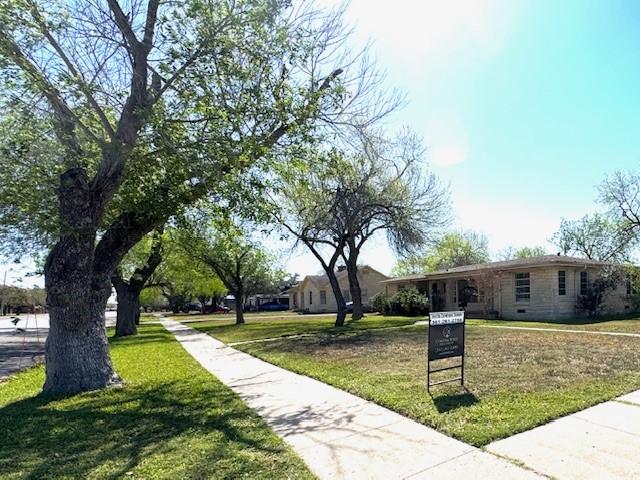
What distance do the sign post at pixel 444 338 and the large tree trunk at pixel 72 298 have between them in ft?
18.7

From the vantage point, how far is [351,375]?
28.0 feet

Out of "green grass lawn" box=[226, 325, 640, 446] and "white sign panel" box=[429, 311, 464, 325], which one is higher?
"white sign panel" box=[429, 311, 464, 325]

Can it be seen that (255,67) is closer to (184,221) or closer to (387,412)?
(184,221)

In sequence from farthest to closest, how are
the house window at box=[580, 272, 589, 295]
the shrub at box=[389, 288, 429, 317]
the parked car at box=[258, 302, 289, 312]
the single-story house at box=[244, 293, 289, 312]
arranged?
the single-story house at box=[244, 293, 289, 312] → the parked car at box=[258, 302, 289, 312] → the shrub at box=[389, 288, 429, 317] → the house window at box=[580, 272, 589, 295]

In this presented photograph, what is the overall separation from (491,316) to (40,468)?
77.0ft

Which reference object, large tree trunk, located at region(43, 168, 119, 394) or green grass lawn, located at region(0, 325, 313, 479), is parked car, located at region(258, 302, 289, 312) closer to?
green grass lawn, located at region(0, 325, 313, 479)

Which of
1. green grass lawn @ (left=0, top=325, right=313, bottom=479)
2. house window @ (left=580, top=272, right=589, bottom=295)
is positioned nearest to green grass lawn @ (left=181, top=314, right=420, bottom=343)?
house window @ (left=580, top=272, right=589, bottom=295)

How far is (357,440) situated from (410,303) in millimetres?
24357

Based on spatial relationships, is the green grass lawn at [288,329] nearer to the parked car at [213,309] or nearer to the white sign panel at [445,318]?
the white sign panel at [445,318]

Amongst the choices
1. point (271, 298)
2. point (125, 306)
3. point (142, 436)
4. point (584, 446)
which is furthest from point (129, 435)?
point (271, 298)

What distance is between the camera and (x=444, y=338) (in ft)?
23.4

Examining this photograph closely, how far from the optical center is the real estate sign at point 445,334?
22.7 feet

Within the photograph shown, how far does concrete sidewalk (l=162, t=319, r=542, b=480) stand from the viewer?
13.4 ft

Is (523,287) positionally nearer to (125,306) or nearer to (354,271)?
(354,271)
